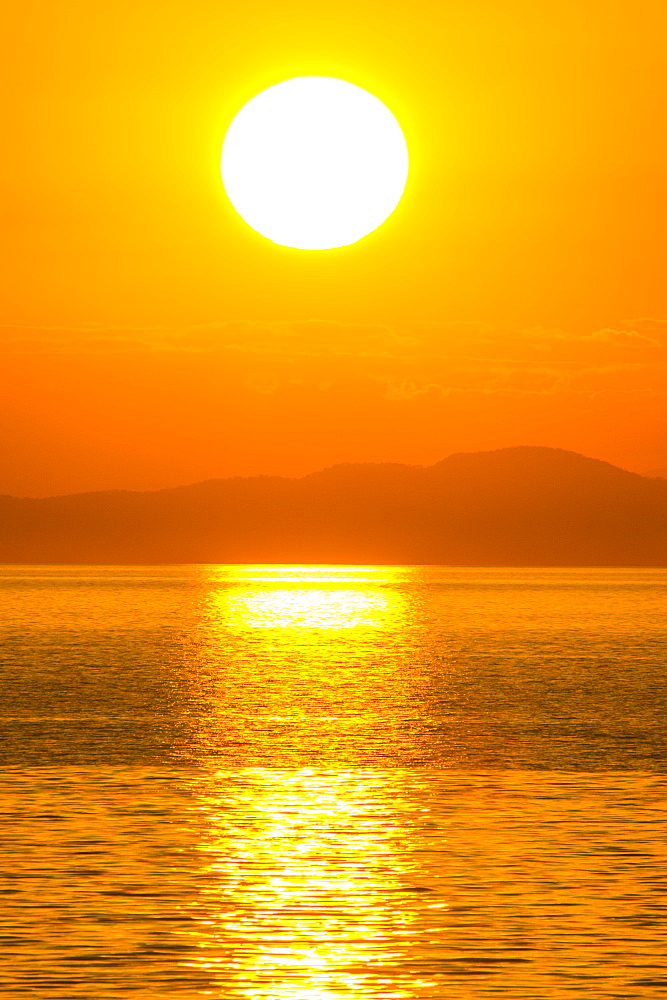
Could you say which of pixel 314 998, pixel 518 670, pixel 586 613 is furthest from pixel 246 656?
pixel 586 613

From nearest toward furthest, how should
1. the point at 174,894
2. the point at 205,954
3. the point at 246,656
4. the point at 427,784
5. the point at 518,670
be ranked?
1. the point at 205,954
2. the point at 174,894
3. the point at 427,784
4. the point at 518,670
5. the point at 246,656

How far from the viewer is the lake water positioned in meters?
15.4

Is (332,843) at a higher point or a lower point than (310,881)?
higher

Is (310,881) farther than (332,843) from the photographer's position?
No

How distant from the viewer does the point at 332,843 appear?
21.8 meters

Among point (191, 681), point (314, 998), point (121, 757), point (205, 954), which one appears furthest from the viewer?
point (191, 681)

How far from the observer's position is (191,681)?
61.8 meters

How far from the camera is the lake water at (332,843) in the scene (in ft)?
50.6

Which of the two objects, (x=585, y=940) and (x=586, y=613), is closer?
(x=585, y=940)

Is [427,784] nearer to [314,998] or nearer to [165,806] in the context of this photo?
[165,806]

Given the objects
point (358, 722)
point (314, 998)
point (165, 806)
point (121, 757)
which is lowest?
point (314, 998)

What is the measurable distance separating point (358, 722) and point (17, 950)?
90.6ft

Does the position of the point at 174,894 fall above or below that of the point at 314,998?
above

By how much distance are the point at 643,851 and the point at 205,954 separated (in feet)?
25.5
